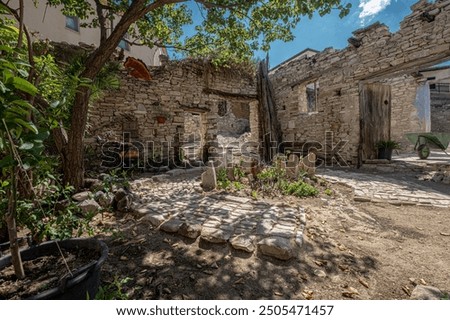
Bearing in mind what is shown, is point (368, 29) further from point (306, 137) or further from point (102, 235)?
point (102, 235)

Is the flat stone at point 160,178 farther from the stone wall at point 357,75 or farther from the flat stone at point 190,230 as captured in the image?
the stone wall at point 357,75

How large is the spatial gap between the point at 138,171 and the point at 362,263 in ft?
17.6

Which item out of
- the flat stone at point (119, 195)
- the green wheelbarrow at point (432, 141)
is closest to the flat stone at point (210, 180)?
the flat stone at point (119, 195)

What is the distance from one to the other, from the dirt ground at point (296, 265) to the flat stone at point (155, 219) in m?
0.07

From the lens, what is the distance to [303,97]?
8.94 meters

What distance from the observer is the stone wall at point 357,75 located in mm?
5129

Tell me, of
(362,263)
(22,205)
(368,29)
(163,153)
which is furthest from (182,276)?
(368,29)

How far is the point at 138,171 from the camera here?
19.5 ft

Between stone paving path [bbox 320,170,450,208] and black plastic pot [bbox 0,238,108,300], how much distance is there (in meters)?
4.03

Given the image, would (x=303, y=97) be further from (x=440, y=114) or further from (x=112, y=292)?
(x=440, y=114)

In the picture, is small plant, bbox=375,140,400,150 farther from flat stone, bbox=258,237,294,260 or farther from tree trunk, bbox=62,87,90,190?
tree trunk, bbox=62,87,90,190

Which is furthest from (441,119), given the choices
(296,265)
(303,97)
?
(296,265)

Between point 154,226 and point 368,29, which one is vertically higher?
point 368,29

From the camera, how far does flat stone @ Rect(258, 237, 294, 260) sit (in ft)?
6.55
